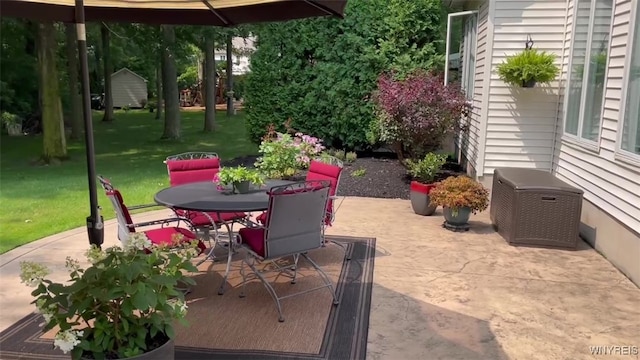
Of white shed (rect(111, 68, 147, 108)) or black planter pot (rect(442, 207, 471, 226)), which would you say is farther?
white shed (rect(111, 68, 147, 108))

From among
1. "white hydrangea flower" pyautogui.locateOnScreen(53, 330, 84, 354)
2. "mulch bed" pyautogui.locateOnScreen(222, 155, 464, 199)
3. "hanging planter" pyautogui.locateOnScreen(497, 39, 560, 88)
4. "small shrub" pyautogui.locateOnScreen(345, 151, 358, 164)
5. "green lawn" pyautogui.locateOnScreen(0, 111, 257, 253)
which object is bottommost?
"green lawn" pyautogui.locateOnScreen(0, 111, 257, 253)

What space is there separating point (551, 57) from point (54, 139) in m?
10.3

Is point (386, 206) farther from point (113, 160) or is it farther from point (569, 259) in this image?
point (113, 160)

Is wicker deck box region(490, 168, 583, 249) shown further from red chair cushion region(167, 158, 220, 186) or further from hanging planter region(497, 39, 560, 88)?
red chair cushion region(167, 158, 220, 186)

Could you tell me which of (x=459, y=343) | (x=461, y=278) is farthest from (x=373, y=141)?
(x=459, y=343)

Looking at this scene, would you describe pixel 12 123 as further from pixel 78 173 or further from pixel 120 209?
pixel 120 209

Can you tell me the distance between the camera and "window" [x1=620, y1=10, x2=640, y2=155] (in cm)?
404

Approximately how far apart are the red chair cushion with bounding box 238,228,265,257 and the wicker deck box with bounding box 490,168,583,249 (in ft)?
8.92

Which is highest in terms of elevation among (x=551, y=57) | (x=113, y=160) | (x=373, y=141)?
(x=551, y=57)

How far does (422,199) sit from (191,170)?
2.86 meters

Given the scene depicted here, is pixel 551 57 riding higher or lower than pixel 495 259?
higher

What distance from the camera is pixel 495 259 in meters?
4.60

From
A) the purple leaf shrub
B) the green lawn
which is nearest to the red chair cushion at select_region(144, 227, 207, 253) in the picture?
the green lawn

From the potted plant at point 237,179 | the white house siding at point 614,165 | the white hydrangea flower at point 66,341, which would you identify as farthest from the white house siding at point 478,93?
the white hydrangea flower at point 66,341
